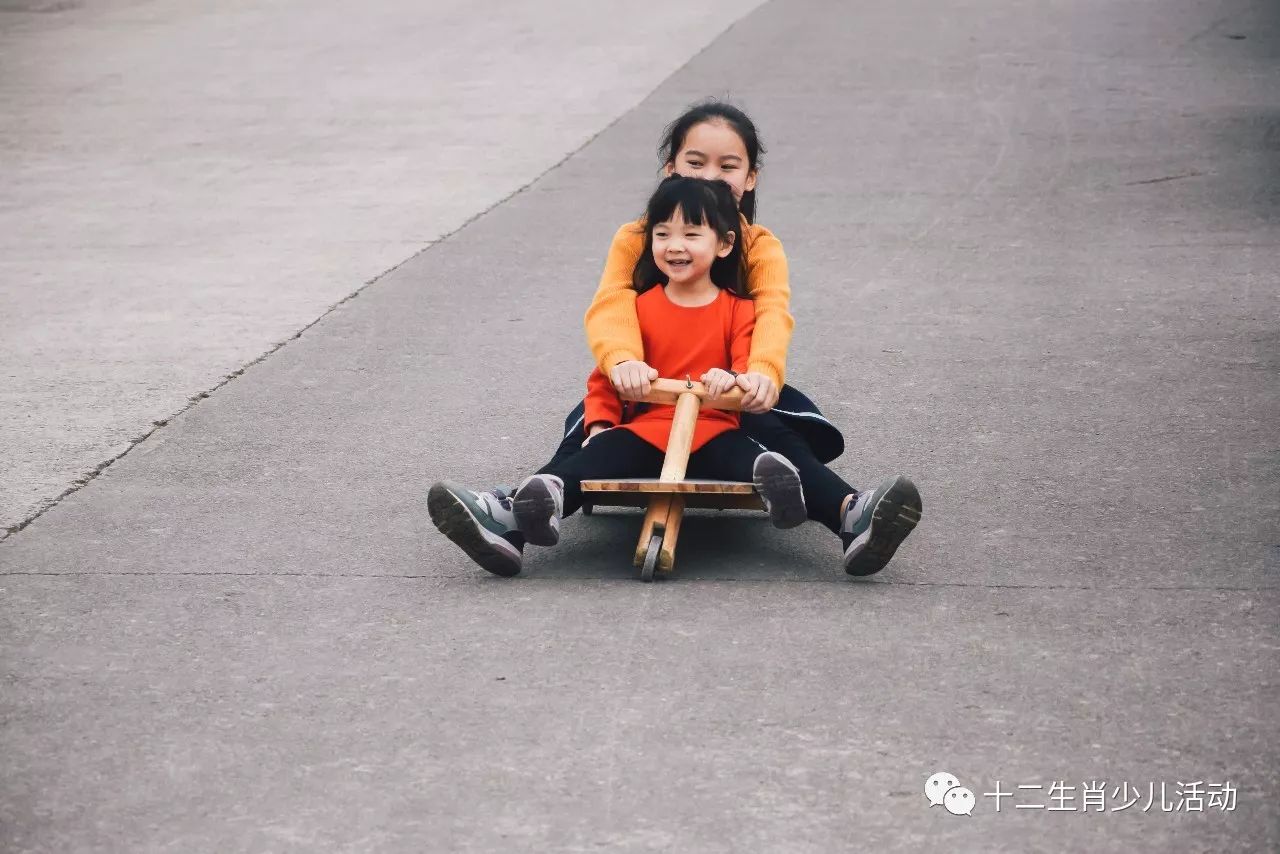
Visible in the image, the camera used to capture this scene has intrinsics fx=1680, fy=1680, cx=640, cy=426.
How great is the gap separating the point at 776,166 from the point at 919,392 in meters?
4.89

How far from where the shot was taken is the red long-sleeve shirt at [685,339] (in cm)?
457

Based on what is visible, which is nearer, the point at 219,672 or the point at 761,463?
the point at 219,672

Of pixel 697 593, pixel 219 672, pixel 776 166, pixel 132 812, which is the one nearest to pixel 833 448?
pixel 697 593

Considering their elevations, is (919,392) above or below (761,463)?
below

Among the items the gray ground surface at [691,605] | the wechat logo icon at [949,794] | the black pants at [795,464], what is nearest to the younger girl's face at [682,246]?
the black pants at [795,464]

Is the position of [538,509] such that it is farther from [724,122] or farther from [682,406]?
[724,122]

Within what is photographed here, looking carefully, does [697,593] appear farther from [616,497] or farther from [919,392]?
[919,392]

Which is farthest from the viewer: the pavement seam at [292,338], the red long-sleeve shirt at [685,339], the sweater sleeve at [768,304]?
the pavement seam at [292,338]

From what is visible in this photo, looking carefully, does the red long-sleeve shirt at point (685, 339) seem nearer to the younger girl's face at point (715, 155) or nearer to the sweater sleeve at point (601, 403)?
the sweater sleeve at point (601, 403)

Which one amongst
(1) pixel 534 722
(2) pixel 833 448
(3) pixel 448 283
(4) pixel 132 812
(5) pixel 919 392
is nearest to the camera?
(4) pixel 132 812

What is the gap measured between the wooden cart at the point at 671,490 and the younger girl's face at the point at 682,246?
1.03 feet

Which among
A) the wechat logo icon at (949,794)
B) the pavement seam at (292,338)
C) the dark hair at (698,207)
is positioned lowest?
the pavement seam at (292,338)

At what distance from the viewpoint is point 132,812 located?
9.94 feet

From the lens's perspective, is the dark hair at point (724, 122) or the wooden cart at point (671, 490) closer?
the wooden cart at point (671, 490)
